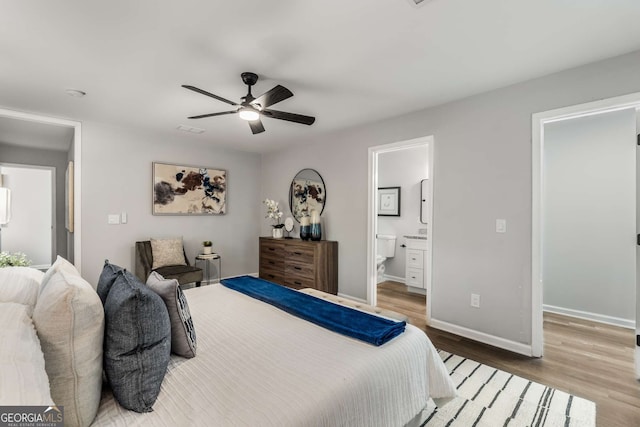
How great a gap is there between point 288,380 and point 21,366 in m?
0.82

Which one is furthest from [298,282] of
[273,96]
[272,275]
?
[273,96]

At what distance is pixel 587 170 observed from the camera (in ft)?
11.4

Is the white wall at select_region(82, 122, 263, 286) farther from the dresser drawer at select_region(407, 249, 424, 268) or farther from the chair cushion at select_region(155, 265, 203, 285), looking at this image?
the dresser drawer at select_region(407, 249, 424, 268)

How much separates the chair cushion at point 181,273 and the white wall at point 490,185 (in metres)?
3.10

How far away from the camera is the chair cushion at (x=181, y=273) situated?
3721 mm

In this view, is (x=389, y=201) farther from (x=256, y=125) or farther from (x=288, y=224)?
(x=256, y=125)

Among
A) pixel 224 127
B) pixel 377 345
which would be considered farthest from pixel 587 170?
pixel 224 127

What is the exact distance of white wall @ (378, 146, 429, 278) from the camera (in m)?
5.02

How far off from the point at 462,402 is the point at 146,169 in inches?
183

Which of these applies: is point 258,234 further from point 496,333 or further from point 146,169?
point 496,333

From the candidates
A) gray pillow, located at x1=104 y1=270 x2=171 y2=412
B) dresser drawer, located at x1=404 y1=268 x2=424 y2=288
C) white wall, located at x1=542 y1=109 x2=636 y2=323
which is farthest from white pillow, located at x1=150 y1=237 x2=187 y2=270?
white wall, located at x1=542 y1=109 x2=636 y2=323

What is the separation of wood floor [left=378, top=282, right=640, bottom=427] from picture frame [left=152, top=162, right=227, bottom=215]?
3.61m

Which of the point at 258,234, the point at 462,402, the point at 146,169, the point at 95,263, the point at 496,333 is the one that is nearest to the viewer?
the point at 462,402

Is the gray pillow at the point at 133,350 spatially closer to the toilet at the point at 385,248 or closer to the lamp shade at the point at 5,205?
the toilet at the point at 385,248
